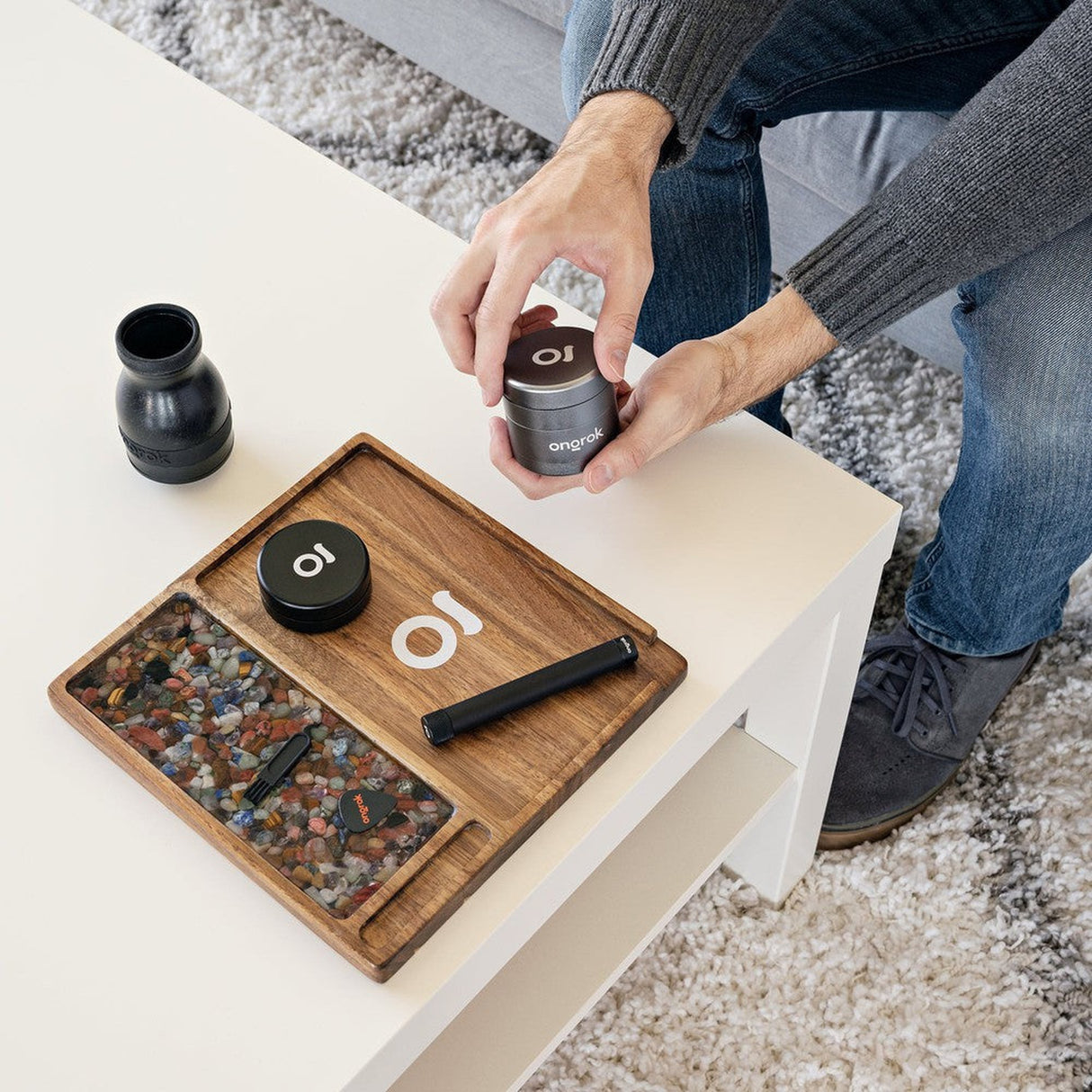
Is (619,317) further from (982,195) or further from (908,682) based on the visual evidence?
(908,682)

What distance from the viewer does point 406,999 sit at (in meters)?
0.70

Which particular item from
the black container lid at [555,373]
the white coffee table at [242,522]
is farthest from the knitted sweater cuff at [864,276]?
the black container lid at [555,373]

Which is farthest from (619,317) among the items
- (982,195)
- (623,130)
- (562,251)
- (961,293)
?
(961,293)

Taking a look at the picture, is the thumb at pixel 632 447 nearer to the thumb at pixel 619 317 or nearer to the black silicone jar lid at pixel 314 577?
the thumb at pixel 619 317

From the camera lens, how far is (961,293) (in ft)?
3.62

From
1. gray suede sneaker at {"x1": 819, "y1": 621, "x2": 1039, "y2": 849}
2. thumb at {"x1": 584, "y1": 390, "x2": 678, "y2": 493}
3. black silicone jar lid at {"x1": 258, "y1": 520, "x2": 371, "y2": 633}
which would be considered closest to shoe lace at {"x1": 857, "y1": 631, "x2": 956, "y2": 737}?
gray suede sneaker at {"x1": 819, "y1": 621, "x2": 1039, "y2": 849}

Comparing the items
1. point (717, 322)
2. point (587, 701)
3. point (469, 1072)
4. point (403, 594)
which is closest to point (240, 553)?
point (403, 594)

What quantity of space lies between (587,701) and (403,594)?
137 mm

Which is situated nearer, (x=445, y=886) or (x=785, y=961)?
(x=445, y=886)

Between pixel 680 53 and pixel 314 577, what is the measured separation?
46cm

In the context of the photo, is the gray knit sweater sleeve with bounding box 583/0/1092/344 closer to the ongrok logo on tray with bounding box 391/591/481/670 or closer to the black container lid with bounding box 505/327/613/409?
the black container lid with bounding box 505/327/613/409

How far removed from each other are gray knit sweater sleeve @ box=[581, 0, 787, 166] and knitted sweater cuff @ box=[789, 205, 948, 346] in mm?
137

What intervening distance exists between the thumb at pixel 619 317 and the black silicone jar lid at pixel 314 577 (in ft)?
0.62

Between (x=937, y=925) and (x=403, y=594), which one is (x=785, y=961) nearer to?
(x=937, y=925)
